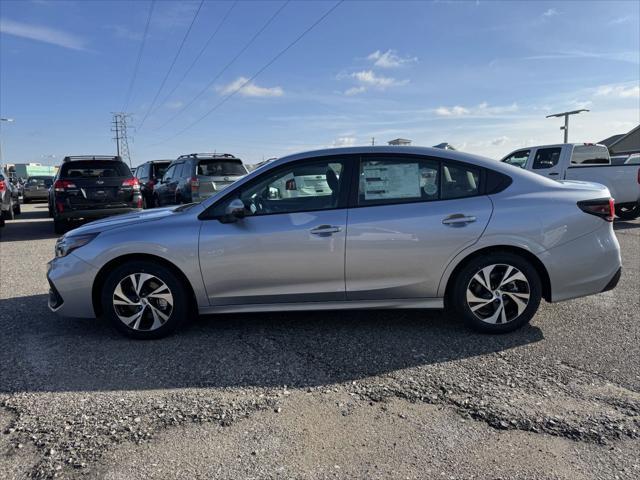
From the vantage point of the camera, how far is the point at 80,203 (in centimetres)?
1067

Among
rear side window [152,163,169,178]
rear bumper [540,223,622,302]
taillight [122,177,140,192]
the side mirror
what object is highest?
rear side window [152,163,169,178]

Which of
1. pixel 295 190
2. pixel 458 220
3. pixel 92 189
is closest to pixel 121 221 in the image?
pixel 295 190

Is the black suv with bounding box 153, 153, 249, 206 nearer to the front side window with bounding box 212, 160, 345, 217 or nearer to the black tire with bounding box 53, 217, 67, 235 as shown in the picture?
the black tire with bounding box 53, 217, 67, 235

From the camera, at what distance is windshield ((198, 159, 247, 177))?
1198 centimetres

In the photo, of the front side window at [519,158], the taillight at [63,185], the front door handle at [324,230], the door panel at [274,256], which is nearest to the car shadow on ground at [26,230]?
the taillight at [63,185]

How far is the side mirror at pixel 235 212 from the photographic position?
4.07 m

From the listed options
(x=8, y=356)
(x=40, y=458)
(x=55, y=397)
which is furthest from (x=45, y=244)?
(x=40, y=458)

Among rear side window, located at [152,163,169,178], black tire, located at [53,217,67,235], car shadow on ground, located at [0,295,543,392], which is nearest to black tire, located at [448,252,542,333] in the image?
car shadow on ground, located at [0,295,543,392]

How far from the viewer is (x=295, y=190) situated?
4270mm

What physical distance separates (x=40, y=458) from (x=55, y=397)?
2.44 feet

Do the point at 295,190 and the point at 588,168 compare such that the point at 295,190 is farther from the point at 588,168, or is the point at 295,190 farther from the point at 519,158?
the point at 519,158

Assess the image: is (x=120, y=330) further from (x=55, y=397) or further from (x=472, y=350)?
(x=472, y=350)

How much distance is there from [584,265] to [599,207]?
518mm

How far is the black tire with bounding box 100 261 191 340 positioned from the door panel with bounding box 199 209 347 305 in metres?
0.27
